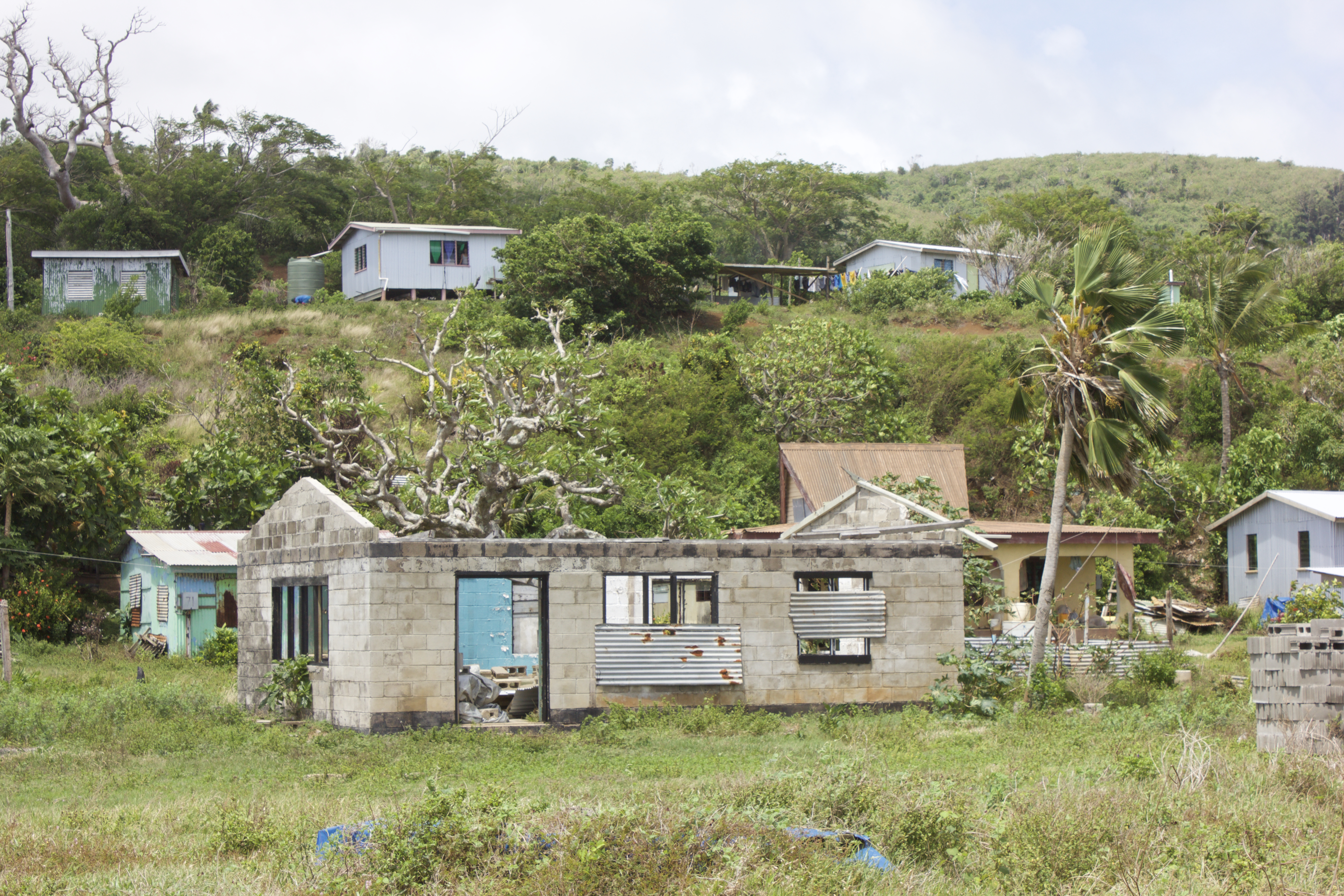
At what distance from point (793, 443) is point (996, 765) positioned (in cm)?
1679

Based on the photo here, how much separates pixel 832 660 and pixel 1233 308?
73.5 feet

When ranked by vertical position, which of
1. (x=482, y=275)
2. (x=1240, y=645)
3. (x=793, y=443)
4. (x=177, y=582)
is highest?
(x=482, y=275)

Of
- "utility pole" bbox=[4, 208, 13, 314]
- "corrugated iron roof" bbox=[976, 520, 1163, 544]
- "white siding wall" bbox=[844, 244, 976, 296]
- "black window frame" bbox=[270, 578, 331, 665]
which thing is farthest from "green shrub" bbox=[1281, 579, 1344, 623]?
"utility pole" bbox=[4, 208, 13, 314]

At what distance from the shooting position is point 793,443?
29.4m

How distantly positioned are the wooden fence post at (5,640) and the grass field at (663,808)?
3951 mm

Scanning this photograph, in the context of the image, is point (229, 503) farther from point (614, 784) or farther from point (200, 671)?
point (614, 784)

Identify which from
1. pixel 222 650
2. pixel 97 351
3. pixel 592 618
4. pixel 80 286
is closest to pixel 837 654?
pixel 592 618

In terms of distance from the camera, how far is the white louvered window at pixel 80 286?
152 ft

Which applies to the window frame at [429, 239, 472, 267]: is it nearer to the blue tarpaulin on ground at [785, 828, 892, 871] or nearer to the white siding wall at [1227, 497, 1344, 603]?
the white siding wall at [1227, 497, 1344, 603]

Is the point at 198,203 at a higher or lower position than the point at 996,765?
higher

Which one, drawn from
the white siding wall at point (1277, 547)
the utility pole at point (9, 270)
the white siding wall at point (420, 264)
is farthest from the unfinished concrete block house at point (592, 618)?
the utility pole at point (9, 270)

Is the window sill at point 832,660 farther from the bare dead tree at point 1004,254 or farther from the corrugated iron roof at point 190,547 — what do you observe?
the bare dead tree at point 1004,254

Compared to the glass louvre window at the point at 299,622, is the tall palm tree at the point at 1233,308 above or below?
above

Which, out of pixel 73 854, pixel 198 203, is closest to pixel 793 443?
pixel 73 854
